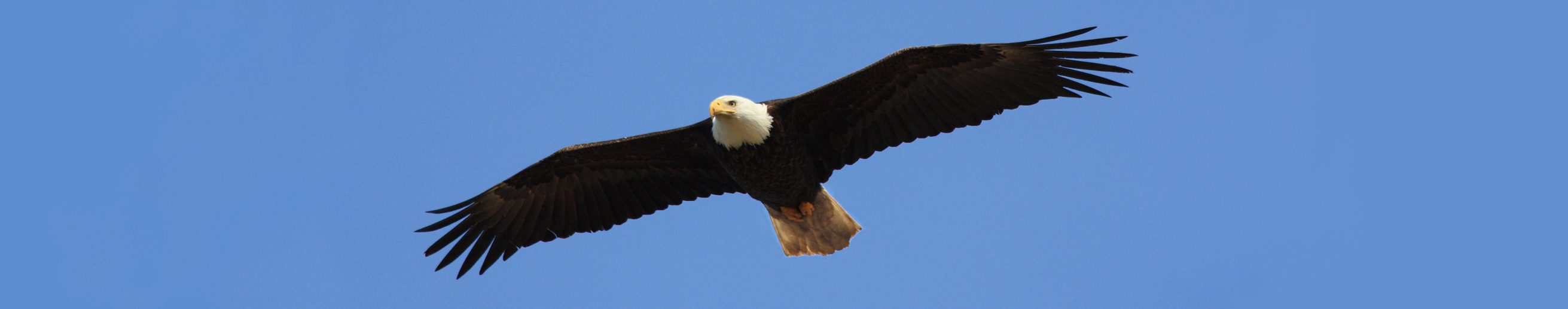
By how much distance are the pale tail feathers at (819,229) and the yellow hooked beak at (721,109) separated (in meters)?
1.61

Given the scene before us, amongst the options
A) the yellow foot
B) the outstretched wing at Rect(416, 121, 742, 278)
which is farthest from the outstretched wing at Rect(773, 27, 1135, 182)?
the outstretched wing at Rect(416, 121, 742, 278)

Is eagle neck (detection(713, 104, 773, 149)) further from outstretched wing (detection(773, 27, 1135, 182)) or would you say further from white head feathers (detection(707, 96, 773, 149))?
outstretched wing (detection(773, 27, 1135, 182))

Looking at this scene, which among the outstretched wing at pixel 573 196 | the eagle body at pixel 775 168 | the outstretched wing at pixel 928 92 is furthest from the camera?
the outstretched wing at pixel 573 196

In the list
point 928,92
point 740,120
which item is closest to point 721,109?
point 740,120

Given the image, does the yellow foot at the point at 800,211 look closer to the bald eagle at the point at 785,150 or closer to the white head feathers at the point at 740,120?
the bald eagle at the point at 785,150

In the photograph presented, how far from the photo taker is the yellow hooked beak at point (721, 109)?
9.20 meters

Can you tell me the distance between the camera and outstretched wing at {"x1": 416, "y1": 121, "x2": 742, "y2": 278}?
407 inches

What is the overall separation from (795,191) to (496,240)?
2.80m

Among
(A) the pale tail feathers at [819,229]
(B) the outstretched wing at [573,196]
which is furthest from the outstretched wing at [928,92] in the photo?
(B) the outstretched wing at [573,196]

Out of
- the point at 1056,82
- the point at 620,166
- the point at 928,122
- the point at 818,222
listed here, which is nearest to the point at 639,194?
the point at 620,166

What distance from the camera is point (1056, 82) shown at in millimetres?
9180

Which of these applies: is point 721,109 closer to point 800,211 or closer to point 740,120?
point 740,120

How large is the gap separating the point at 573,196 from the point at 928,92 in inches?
132

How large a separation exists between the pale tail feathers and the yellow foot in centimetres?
4
